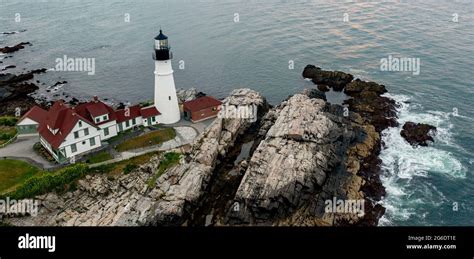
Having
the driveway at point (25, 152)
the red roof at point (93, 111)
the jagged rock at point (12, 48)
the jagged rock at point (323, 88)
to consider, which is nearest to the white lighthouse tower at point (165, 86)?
the red roof at point (93, 111)

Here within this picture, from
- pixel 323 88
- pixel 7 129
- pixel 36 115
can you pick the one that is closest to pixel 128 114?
pixel 36 115

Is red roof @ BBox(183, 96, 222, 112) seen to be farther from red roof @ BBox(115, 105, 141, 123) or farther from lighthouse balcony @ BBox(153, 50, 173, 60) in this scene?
lighthouse balcony @ BBox(153, 50, 173, 60)

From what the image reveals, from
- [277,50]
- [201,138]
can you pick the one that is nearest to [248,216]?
[201,138]

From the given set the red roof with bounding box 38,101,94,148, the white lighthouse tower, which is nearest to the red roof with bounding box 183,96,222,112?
the white lighthouse tower

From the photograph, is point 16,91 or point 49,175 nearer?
point 49,175

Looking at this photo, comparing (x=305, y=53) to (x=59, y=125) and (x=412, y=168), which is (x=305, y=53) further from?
(x=59, y=125)

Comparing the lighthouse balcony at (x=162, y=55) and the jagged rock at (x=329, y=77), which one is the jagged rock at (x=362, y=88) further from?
the lighthouse balcony at (x=162, y=55)
